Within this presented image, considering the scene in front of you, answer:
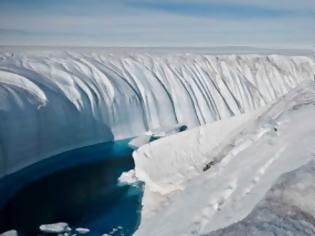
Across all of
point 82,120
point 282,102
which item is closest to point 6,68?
point 82,120

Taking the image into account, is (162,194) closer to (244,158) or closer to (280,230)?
(244,158)

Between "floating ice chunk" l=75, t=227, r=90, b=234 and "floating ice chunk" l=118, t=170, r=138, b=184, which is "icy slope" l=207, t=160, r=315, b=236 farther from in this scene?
"floating ice chunk" l=118, t=170, r=138, b=184

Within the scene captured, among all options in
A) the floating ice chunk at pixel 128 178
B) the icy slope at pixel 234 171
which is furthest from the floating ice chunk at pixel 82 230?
the floating ice chunk at pixel 128 178

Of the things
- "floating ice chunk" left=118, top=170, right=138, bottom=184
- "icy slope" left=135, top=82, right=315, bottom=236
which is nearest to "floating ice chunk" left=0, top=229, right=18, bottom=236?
"icy slope" left=135, top=82, right=315, bottom=236

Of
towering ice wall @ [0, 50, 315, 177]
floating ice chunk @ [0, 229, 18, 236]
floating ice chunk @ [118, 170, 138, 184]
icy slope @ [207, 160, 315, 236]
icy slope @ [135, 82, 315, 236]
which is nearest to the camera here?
icy slope @ [207, 160, 315, 236]

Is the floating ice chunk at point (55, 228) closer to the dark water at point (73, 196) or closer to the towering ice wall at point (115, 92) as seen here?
the dark water at point (73, 196)

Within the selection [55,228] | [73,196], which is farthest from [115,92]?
[55,228]
